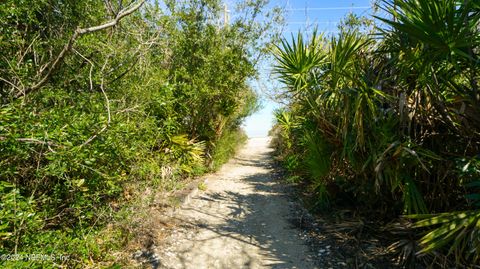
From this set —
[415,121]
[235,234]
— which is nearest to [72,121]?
[235,234]

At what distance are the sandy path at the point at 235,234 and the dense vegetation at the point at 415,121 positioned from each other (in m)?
1.31

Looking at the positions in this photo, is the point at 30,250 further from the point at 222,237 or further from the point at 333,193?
the point at 333,193

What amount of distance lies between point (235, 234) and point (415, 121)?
3.06 m

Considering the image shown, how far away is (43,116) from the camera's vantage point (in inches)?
105

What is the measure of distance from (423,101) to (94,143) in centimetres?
391

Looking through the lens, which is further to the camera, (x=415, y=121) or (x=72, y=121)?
(x=415, y=121)

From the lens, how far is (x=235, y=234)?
4289 mm

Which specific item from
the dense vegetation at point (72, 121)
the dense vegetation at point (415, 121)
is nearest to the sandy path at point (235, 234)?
the dense vegetation at point (72, 121)

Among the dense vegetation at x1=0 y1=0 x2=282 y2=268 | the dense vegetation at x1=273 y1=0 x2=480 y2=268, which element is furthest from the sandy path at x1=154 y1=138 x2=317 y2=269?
the dense vegetation at x1=273 y1=0 x2=480 y2=268

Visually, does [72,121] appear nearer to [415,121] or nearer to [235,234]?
[235,234]

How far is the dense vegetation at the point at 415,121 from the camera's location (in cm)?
243

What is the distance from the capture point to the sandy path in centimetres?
346

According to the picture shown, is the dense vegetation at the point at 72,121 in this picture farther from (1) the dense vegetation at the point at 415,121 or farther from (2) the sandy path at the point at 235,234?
(1) the dense vegetation at the point at 415,121

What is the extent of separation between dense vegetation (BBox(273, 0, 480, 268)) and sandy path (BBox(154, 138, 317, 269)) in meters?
1.31
